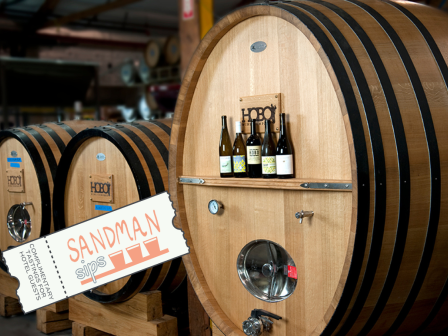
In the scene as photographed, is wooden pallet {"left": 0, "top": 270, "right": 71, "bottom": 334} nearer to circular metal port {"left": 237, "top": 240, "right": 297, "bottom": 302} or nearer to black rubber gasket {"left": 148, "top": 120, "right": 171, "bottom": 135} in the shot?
black rubber gasket {"left": 148, "top": 120, "right": 171, "bottom": 135}

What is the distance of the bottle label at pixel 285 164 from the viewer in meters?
2.04

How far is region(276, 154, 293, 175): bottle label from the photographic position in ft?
6.69

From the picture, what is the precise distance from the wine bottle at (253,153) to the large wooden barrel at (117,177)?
0.80 meters

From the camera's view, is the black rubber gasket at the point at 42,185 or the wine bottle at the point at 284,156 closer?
the wine bottle at the point at 284,156

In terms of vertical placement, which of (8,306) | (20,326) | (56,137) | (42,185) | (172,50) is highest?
(172,50)

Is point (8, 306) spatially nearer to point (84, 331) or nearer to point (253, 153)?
point (84, 331)

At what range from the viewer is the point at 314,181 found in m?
1.90

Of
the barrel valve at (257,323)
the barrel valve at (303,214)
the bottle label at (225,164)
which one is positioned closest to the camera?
the barrel valve at (303,214)

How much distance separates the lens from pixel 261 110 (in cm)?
220

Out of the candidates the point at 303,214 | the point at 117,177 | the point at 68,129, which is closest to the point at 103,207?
the point at 117,177

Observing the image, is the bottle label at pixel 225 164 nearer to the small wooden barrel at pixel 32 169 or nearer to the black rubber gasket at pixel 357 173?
the black rubber gasket at pixel 357 173

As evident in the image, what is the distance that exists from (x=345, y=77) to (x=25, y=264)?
2.36 meters

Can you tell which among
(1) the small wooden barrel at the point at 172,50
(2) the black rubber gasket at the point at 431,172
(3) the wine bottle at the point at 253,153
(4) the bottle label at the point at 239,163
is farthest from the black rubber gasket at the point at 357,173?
(1) the small wooden barrel at the point at 172,50

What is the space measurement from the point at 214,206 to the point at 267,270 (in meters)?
0.41
